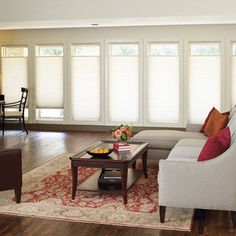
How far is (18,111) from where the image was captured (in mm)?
9977

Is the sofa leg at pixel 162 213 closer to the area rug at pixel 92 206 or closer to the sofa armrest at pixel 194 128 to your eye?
the area rug at pixel 92 206

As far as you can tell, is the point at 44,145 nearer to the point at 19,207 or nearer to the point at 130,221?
the point at 19,207

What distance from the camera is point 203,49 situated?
945cm

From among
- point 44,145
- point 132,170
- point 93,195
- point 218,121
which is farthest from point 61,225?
point 44,145

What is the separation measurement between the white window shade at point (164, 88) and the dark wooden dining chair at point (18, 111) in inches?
117

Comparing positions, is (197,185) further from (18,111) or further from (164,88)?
(18,111)

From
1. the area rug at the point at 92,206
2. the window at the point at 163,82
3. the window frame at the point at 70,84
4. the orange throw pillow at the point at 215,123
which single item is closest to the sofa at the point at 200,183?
the area rug at the point at 92,206

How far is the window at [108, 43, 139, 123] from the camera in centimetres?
978

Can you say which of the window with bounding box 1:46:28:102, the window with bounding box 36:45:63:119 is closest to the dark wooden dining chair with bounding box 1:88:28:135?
the window with bounding box 1:46:28:102

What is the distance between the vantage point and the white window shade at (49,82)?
33.4 ft

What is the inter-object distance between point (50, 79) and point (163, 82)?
110 inches

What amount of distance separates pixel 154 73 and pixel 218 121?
13.4ft

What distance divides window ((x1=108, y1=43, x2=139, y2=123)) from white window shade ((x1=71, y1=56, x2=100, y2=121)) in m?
0.35

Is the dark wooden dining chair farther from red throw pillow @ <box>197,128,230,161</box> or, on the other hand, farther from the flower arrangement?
red throw pillow @ <box>197,128,230,161</box>
